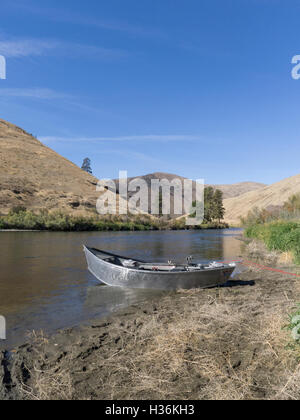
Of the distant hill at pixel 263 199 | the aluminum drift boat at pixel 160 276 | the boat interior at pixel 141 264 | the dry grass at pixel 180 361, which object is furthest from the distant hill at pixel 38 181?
the dry grass at pixel 180 361

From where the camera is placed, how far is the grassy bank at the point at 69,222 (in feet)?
193

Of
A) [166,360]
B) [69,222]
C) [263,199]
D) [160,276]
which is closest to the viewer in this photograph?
[166,360]

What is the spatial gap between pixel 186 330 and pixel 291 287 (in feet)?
24.0

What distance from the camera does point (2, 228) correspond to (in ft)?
185

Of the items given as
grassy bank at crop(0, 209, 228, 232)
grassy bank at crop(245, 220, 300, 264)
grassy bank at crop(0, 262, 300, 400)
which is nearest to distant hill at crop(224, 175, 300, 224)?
grassy bank at crop(0, 209, 228, 232)

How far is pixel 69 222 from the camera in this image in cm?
6256

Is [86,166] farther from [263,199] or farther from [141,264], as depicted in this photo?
[141,264]

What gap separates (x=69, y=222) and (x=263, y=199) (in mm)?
104177

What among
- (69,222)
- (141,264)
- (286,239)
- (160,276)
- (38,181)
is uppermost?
(38,181)

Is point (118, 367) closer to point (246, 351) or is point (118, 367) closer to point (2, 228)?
point (246, 351)

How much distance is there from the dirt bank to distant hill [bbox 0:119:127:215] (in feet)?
217

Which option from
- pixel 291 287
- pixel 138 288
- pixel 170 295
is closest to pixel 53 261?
pixel 138 288

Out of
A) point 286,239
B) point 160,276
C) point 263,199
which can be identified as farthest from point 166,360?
point 263,199
